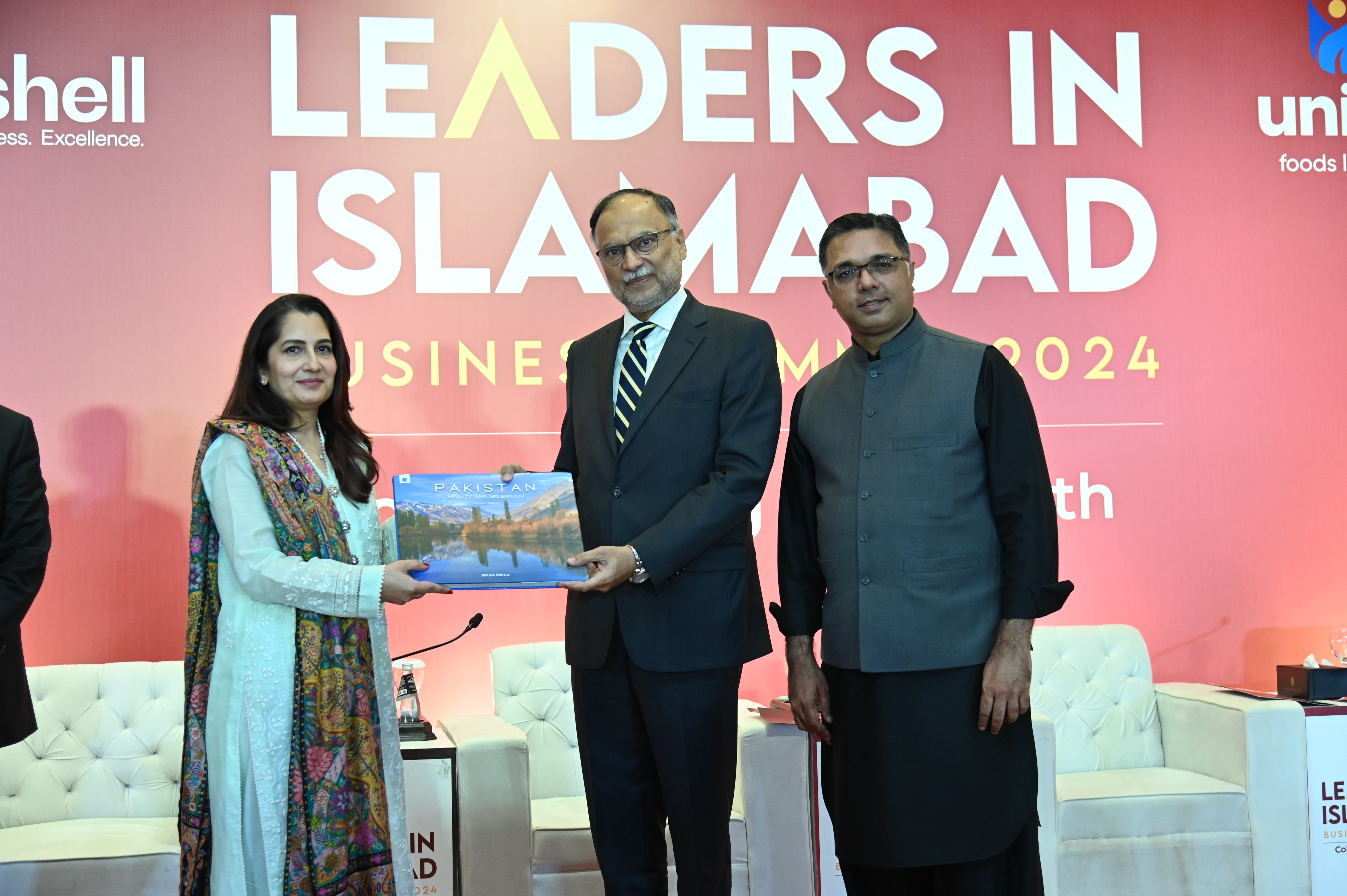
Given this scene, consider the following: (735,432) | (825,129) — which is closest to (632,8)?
(825,129)

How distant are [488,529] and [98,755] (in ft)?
7.52

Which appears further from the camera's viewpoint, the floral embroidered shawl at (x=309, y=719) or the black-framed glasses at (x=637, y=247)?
the black-framed glasses at (x=637, y=247)

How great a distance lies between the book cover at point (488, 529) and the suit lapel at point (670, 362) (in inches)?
9.3

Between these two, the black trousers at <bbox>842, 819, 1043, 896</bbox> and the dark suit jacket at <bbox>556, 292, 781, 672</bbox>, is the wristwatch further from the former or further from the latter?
the black trousers at <bbox>842, 819, 1043, 896</bbox>

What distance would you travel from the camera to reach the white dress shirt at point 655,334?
9.12 feet

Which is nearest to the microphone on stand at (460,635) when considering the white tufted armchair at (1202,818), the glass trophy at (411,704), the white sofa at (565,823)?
the glass trophy at (411,704)

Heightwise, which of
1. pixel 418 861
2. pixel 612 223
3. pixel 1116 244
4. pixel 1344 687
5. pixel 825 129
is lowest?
pixel 418 861

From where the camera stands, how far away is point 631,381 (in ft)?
9.11

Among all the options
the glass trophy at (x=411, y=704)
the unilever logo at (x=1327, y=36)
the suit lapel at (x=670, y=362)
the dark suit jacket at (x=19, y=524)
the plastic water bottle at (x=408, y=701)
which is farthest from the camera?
the unilever logo at (x=1327, y=36)

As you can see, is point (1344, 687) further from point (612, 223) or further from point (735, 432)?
point (612, 223)

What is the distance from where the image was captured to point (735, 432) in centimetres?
266

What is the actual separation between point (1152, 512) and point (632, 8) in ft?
9.65

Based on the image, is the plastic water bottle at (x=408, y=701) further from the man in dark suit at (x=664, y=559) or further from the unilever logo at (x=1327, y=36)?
the unilever logo at (x=1327, y=36)

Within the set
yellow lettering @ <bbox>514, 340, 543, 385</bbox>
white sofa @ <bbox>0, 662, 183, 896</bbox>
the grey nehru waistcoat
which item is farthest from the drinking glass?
white sofa @ <bbox>0, 662, 183, 896</bbox>
